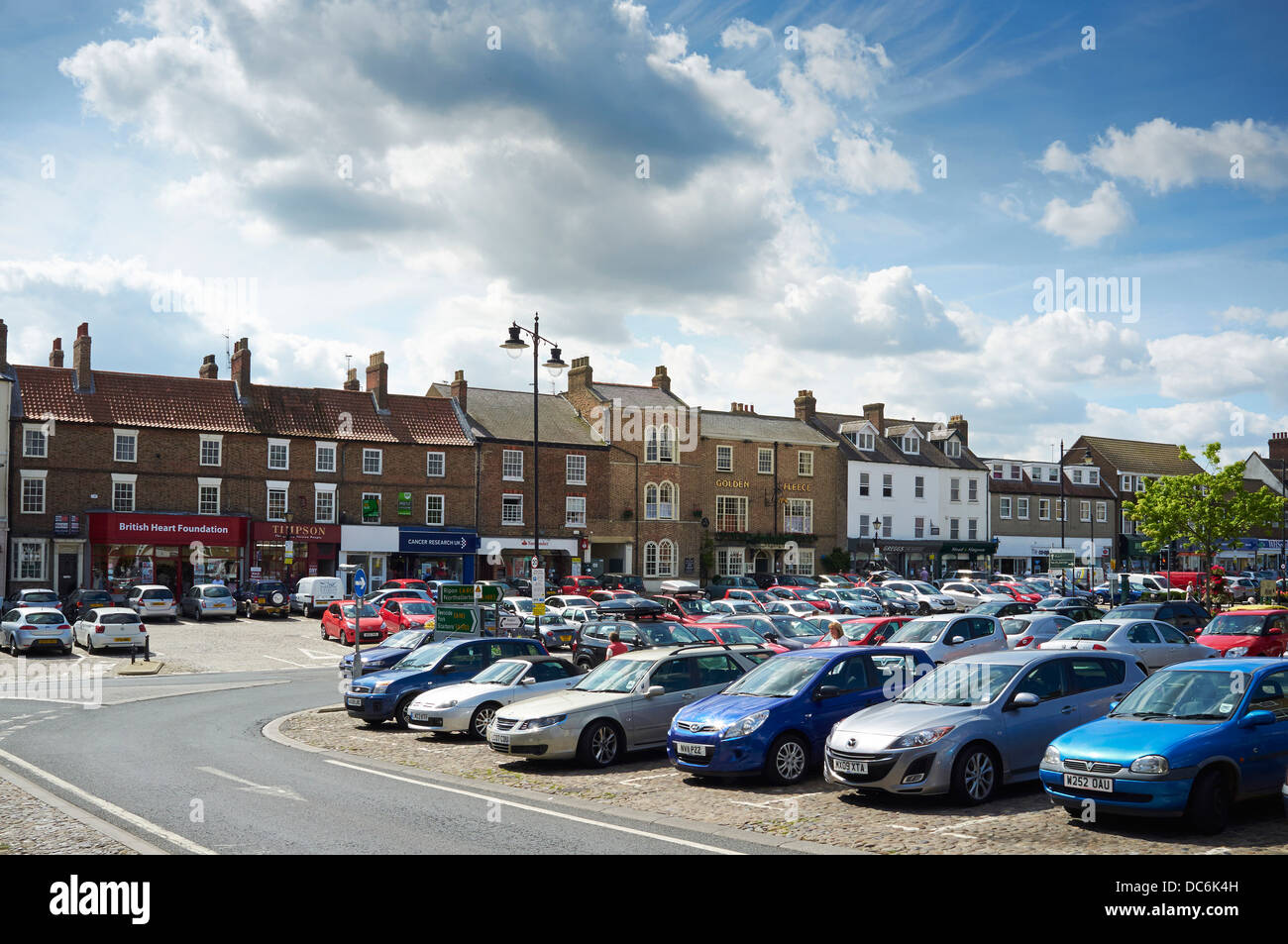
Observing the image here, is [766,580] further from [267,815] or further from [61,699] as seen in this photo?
[267,815]

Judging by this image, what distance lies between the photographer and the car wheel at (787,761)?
528 inches

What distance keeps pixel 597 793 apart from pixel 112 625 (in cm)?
2496

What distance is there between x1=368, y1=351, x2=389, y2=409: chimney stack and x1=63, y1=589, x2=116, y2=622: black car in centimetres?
1851

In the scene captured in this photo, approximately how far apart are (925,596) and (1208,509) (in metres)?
11.8

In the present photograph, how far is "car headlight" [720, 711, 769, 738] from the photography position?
13.4 meters

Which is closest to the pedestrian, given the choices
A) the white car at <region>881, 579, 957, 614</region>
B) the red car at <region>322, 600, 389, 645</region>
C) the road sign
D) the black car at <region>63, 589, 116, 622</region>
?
the road sign

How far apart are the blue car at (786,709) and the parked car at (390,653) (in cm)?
1089

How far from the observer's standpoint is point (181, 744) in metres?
17.1

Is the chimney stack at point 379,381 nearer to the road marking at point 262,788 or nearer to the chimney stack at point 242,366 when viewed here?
the chimney stack at point 242,366

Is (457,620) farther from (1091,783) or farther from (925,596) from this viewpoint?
(925,596)

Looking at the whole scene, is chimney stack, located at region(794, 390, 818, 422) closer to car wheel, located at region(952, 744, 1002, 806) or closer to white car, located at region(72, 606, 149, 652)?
white car, located at region(72, 606, 149, 652)

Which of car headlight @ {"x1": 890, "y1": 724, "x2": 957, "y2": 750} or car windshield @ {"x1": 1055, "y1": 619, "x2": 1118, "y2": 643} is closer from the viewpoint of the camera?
car headlight @ {"x1": 890, "y1": 724, "x2": 957, "y2": 750}

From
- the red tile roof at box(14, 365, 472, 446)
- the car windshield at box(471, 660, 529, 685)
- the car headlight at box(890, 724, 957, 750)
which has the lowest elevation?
the car windshield at box(471, 660, 529, 685)

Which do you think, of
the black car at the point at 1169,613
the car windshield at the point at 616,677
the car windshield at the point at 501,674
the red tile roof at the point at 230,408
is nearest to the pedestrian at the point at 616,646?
the car windshield at the point at 501,674
